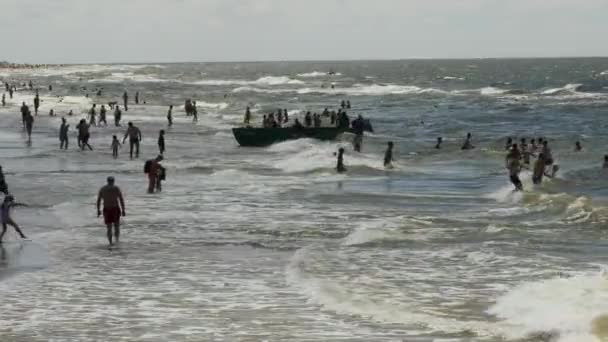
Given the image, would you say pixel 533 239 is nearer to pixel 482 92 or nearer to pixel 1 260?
pixel 1 260

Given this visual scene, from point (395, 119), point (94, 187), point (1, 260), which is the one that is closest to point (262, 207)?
point (94, 187)

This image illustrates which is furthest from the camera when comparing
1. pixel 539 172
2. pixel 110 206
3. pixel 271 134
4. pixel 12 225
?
pixel 271 134

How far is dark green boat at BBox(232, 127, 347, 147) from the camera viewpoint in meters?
36.0

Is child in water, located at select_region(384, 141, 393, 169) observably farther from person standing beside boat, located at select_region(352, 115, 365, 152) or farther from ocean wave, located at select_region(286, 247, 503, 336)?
ocean wave, located at select_region(286, 247, 503, 336)

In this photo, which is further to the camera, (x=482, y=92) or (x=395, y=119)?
(x=482, y=92)

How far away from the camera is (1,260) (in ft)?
47.9

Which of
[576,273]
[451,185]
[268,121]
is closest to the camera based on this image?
[576,273]

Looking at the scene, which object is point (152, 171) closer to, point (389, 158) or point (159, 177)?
point (159, 177)

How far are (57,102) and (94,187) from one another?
46.4 m

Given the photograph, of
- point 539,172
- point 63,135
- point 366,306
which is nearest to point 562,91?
point 63,135

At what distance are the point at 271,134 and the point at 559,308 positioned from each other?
25.3m

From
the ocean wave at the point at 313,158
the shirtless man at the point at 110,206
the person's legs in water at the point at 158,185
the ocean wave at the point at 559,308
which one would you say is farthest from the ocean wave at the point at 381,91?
the ocean wave at the point at 559,308

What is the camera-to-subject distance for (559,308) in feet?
37.5

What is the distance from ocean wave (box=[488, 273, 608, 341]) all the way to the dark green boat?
23.2 m
